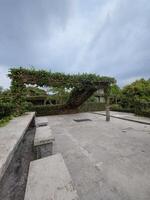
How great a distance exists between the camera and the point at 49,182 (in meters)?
1.32

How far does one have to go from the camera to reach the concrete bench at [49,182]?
42.8 inches

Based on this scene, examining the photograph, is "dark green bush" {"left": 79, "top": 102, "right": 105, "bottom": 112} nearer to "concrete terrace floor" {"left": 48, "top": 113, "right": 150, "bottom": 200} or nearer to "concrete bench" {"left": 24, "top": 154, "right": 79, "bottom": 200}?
"concrete terrace floor" {"left": 48, "top": 113, "right": 150, "bottom": 200}

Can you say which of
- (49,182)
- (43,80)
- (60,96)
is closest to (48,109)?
(60,96)

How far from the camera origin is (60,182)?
1307 mm

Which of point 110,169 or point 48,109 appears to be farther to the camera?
point 48,109

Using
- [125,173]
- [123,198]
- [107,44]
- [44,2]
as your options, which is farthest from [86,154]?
[107,44]

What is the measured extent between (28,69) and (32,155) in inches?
193

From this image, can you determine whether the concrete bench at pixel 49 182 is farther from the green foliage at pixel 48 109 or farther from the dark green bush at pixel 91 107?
the dark green bush at pixel 91 107

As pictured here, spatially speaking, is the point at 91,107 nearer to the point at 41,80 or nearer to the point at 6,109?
the point at 41,80

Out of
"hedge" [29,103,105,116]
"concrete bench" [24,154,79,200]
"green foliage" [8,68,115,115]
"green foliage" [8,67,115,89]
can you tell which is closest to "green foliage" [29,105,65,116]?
"hedge" [29,103,105,116]

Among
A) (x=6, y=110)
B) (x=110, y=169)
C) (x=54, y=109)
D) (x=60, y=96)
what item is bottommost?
(x=110, y=169)

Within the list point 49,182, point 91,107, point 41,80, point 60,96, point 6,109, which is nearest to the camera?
point 49,182

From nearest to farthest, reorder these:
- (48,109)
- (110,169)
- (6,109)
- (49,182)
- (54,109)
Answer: (49,182) < (110,169) < (6,109) < (48,109) < (54,109)

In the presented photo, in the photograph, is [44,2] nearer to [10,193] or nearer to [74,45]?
[74,45]
